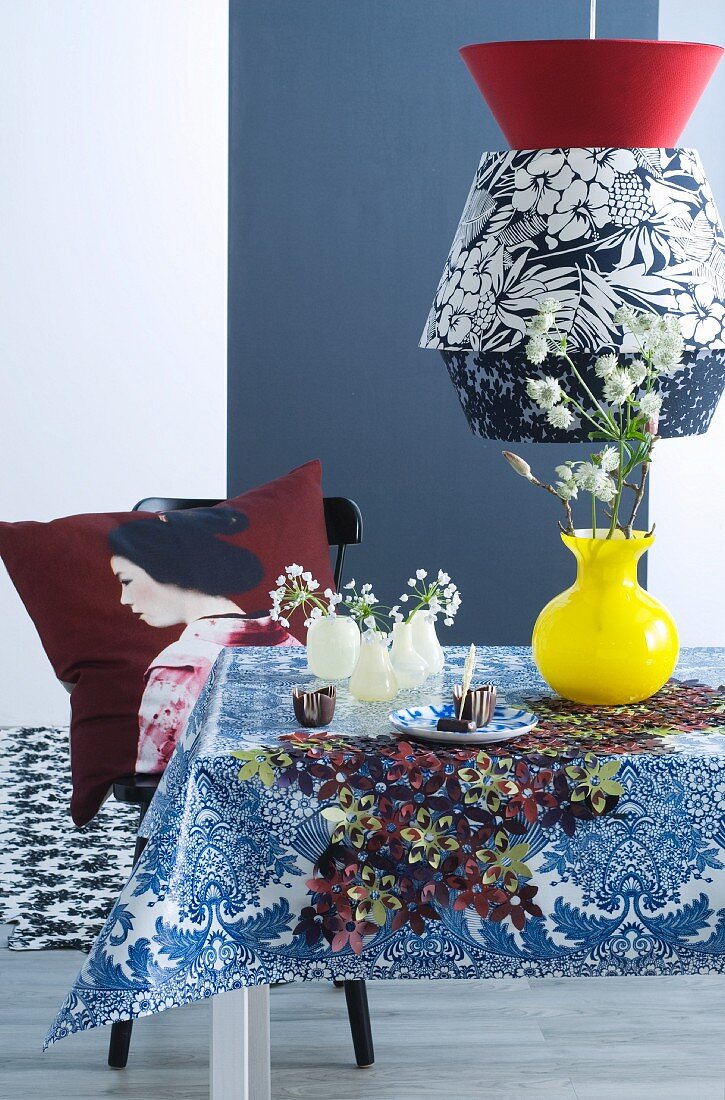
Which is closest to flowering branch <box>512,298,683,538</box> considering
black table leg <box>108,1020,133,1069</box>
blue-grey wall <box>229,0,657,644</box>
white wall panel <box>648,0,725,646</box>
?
black table leg <box>108,1020,133,1069</box>

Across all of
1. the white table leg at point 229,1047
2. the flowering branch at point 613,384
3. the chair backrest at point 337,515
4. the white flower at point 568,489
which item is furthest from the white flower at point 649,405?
the chair backrest at point 337,515

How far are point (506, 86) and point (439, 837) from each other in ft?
3.10

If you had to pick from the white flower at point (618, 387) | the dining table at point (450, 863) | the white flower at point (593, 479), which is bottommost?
the dining table at point (450, 863)

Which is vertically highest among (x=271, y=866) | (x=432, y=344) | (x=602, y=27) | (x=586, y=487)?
(x=602, y=27)

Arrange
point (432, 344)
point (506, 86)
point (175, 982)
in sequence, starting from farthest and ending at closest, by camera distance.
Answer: point (432, 344) < point (506, 86) < point (175, 982)

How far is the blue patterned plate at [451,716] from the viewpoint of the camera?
158cm

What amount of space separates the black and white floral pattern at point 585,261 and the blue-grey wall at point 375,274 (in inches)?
102

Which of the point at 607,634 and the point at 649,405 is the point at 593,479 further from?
the point at 607,634

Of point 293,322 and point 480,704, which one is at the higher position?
point 293,322

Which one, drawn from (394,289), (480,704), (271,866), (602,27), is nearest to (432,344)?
(480,704)

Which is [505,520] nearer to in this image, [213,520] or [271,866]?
[213,520]

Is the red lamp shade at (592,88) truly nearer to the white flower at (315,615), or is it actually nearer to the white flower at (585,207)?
the white flower at (585,207)

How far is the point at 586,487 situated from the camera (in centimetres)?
164

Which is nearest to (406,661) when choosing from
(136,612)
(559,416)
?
(559,416)
